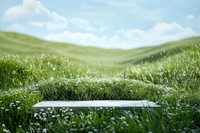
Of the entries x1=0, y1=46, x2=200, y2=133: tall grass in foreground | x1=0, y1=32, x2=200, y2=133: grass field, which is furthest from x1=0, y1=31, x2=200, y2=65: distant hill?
x1=0, y1=46, x2=200, y2=133: tall grass in foreground

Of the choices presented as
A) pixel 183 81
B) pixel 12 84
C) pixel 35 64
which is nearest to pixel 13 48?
pixel 35 64

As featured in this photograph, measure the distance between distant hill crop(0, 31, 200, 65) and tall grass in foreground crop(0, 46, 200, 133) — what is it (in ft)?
30.0

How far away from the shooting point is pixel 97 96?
7.31 meters

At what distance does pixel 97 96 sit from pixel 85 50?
22211mm

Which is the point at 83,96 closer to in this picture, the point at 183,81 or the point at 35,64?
the point at 183,81

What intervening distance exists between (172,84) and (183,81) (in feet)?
1.41

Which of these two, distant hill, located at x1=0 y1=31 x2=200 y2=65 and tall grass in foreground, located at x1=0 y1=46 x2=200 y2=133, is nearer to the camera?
tall grass in foreground, located at x1=0 y1=46 x2=200 y2=133

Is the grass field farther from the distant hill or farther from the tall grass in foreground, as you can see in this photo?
the distant hill

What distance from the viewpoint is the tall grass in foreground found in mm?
5219

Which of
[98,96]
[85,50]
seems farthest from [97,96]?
[85,50]

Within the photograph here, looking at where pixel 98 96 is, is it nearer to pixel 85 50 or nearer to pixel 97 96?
pixel 97 96

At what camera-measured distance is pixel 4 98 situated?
6836 millimetres

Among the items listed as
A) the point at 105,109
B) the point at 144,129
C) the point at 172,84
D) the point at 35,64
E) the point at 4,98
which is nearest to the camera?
the point at 144,129

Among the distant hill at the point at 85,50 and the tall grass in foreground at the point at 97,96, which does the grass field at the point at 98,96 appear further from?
the distant hill at the point at 85,50
